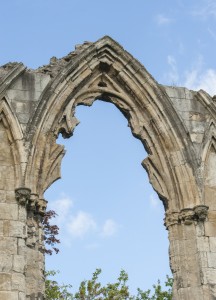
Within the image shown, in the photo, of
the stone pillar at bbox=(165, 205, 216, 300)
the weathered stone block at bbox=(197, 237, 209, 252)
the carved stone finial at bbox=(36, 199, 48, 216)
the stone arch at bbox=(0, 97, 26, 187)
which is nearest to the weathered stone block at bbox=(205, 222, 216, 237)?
the stone pillar at bbox=(165, 205, 216, 300)

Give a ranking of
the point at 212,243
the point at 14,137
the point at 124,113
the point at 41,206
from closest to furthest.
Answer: the point at 41,206, the point at 14,137, the point at 212,243, the point at 124,113

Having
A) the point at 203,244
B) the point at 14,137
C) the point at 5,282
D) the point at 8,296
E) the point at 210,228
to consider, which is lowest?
the point at 8,296

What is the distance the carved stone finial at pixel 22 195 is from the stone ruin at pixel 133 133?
17 mm

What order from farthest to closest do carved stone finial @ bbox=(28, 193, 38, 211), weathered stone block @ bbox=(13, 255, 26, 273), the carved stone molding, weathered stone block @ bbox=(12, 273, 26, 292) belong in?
1. the carved stone molding
2. carved stone finial @ bbox=(28, 193, 38, 211)
3. weathered stone block @ bbox=(13, 255, 26, 273)
4. weathered stone block @ bbox=(12, 273, 26, 292)

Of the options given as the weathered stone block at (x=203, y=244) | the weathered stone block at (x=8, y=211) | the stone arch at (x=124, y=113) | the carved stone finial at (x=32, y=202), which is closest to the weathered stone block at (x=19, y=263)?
the weathered stone block at (x=8, y=211)

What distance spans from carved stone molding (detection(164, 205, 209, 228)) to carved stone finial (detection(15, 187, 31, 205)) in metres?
2.85

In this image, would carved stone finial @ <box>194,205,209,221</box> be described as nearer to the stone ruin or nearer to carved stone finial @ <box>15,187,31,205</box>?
the stone ruin

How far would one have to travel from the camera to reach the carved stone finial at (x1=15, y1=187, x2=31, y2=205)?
11.2 meters

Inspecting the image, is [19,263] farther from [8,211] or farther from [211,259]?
[211,259]

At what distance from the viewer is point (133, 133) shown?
13203 mm

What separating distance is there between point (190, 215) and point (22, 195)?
320cm

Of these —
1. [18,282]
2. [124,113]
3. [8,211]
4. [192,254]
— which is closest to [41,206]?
[8,211]

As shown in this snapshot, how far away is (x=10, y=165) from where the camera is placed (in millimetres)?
11602

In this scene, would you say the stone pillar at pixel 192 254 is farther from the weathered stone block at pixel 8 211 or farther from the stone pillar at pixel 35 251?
the weathered stone block at pixel 8 211
